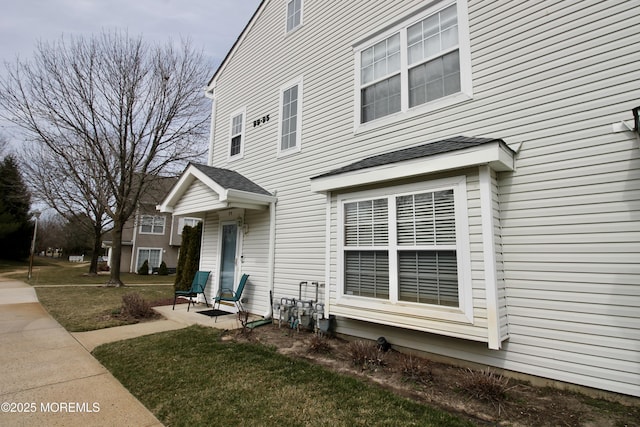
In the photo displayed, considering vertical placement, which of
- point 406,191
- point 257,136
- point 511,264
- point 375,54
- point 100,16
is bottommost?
point 511,264

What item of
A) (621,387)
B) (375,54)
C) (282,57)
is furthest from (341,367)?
(282,57)

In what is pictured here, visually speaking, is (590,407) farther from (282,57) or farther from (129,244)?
(129,244)

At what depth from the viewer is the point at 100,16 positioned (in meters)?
12.1

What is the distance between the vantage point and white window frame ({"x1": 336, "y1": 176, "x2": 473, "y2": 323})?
3.74m

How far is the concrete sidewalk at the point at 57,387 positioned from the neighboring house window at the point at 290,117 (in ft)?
17.0

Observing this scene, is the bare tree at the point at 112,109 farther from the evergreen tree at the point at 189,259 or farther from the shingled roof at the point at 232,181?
the shingled roof at the point at 232,181

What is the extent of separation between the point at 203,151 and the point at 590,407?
17.0 metres

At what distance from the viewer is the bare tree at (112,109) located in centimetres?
1288

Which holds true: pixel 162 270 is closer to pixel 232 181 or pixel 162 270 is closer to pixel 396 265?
pixel 232 181

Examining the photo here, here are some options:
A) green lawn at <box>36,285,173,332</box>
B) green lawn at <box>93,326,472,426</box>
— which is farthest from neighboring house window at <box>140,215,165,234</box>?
green lawn at <box>93,326,472,426</box>

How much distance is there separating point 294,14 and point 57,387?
8.68 meters

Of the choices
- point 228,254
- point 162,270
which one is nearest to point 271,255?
point 228,254

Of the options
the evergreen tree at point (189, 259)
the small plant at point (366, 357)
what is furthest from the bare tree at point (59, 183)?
the small plant at point (366, 357)

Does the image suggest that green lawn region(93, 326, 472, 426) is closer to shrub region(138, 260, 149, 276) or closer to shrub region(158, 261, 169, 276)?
shrub region(158, 261, 169, 276)
